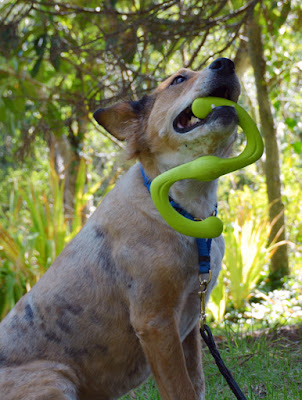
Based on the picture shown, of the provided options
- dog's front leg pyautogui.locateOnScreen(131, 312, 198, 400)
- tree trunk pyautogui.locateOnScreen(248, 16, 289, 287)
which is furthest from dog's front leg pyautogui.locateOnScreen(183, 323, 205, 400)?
tree trunk pyautogui.locateOnScreen(248, 16, 289, 287)

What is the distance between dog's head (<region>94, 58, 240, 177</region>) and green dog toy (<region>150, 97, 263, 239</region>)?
0.06 metres

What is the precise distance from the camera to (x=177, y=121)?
278 centimetres

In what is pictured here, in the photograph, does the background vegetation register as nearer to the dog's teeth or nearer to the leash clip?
the dog's teeth

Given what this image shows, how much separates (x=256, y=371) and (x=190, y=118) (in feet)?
6.40

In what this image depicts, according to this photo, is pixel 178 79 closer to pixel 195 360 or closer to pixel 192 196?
pixel 192 196

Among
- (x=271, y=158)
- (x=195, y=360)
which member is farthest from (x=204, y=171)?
(x=271, y=158)

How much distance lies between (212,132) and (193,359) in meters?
1.43

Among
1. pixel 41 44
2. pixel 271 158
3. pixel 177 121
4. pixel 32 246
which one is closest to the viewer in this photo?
pixel 177 121

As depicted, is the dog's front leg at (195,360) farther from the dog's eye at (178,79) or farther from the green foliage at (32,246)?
the green foliage at (32,246)

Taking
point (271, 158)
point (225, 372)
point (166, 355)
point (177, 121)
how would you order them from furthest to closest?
point (271, 158) → point (177, 121) → point (225, 372) → point (166, 355)

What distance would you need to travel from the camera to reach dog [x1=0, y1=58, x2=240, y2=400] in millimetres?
2475

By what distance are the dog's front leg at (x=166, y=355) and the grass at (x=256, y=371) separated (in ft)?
2.82

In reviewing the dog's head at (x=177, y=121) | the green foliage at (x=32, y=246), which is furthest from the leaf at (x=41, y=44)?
the dog's head at (x=177, y=121)

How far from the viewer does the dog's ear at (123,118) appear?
9.85 ft
